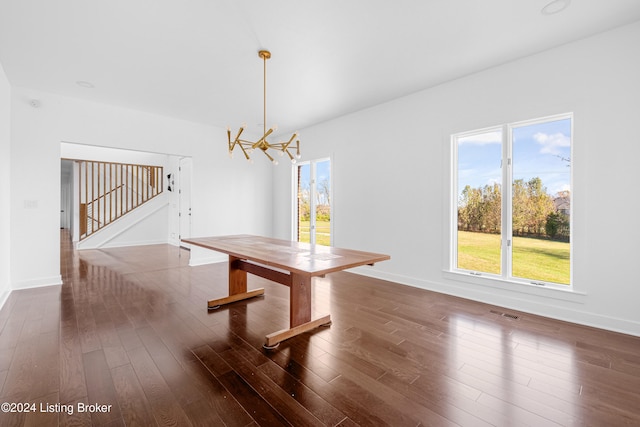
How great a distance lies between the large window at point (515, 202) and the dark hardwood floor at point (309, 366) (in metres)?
0.61

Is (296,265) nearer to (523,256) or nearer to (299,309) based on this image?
(299,309)

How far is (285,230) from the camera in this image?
657cm

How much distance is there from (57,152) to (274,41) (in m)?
3.76

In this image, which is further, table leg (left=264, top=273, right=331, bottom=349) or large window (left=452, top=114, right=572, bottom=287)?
large window (left=452, top=114, right=572, bottom=287)

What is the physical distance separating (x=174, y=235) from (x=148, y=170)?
230 centimetres

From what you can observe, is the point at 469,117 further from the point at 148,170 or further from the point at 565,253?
the point at 148,170

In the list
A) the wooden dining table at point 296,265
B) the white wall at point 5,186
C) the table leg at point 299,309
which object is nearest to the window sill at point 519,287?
the wooden dining table at point 296,265

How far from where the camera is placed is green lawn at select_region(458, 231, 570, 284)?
10.3 ft

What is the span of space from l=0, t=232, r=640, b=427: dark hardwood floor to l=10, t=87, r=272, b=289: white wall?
80 cm

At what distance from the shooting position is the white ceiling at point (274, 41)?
7.91 ft

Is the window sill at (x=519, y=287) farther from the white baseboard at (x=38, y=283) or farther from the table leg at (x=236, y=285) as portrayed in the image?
the white baseboard at (x=38, y=283)

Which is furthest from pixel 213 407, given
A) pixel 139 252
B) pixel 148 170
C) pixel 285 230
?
pixel 148 170

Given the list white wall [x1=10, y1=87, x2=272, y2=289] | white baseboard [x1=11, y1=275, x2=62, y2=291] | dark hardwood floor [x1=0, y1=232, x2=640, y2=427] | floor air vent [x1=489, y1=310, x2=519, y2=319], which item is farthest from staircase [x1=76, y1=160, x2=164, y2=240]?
floor air vent [x1=489, y1=310, x2=519, y2=319]

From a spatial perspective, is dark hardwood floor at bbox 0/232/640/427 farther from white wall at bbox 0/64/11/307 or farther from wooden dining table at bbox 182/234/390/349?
white wall at bbox 0/64/11/307
